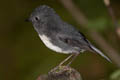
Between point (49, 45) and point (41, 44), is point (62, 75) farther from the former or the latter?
point (41, 44)

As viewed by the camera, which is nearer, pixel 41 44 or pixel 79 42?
pixel 79 42

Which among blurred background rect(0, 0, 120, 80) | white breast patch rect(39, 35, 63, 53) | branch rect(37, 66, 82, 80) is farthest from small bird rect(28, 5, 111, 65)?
blurred background rect(0, 0, 120, 80)

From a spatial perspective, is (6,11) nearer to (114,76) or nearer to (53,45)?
(53,45)

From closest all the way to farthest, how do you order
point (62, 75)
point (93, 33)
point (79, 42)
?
1. point (62, 75)
2. point (79, 42)
3. point (93, 33)

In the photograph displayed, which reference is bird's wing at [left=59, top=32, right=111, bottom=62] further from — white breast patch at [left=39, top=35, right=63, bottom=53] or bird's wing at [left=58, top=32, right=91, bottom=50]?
white breast patch at [left=39, top=35, right=63, bottom=53]

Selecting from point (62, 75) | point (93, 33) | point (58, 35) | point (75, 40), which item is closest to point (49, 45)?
point (58, 35)

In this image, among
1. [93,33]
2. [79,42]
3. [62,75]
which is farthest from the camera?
[93,33]
